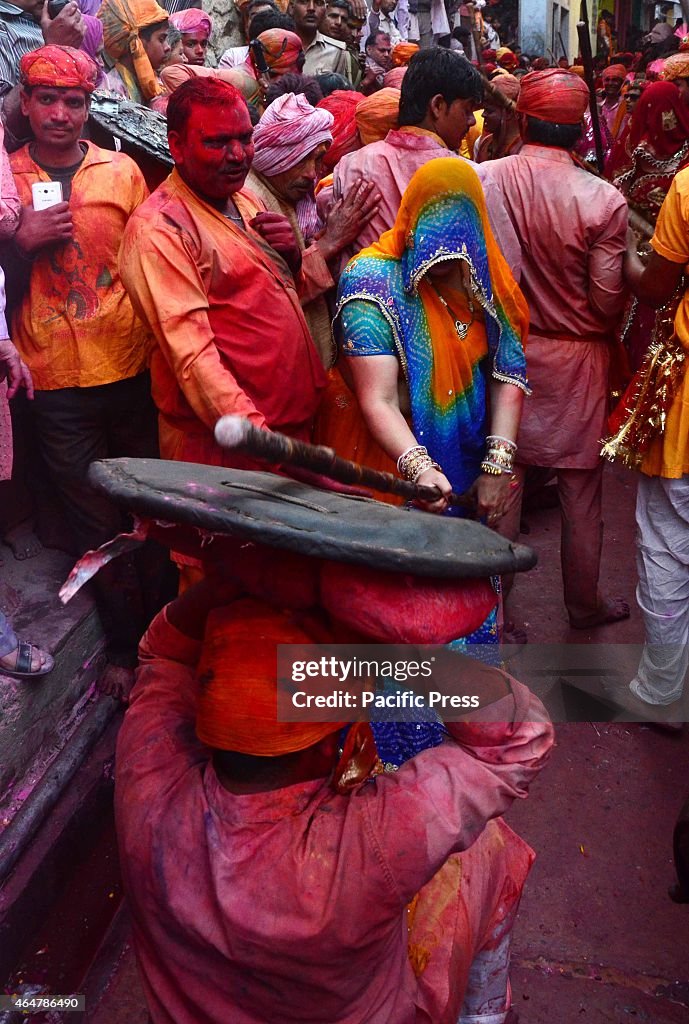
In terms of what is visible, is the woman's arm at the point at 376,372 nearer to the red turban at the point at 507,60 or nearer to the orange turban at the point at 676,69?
the orange turban at the point at 676,69

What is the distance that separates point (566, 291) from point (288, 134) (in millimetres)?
1234

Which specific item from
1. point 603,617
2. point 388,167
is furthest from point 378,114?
point 603,617

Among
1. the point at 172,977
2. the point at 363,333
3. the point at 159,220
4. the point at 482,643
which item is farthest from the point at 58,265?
the point at 172,977

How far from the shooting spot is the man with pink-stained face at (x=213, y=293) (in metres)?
2.34

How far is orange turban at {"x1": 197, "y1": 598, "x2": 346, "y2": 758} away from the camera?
1311mm

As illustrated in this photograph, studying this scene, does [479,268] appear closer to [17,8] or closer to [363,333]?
[363,333]

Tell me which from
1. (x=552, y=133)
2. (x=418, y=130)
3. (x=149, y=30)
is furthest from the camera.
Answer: (x=149, y=30)

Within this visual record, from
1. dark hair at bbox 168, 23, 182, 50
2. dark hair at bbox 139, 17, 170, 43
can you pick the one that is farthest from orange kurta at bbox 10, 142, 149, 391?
dark hair at bbox 168, 23, 182, 50

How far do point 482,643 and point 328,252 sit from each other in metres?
1.48

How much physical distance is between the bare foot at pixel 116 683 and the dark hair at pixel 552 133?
8.60 ft

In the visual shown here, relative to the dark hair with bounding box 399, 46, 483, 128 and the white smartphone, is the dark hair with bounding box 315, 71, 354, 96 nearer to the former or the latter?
the dark hair with bounding box 399, 46, 483, 128

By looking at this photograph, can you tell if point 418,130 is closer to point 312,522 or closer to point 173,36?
point 312,522

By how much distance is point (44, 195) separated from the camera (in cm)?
287

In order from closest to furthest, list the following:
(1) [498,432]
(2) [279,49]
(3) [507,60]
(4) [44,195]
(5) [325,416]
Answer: (1) [498,432], (5) [325,416], (4) [44,195], (2) [279,49], (3) [507,60]
